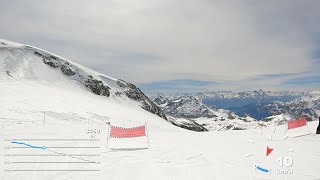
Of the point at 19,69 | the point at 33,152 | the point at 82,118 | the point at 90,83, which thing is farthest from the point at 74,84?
the point at 33,152

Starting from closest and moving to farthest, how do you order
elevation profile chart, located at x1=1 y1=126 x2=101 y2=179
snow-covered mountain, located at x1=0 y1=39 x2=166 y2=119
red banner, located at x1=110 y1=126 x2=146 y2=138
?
1. elevation profile chart, located at x1=1 y1=126 x2=101 y2=179
2. red banner, located at x1=110 y1=126 x2=146 y2=138
3. snow-covered mountain, located at x1=0 y1=39 x2=166 y2=119

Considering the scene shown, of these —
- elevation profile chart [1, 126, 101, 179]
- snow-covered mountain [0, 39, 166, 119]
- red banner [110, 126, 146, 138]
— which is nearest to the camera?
elevation profile chart [1, 126, 101, 179]

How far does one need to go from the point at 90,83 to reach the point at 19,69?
85.3ft

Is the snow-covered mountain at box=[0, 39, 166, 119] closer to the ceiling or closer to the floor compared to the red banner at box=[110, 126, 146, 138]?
closer to the ceiling

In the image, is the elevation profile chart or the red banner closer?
the elevation profile chart

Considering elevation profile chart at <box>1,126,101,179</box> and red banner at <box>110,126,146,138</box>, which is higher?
red banner at <box>110,126,146,138</box>

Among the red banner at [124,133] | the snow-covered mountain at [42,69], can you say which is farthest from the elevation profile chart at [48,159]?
the snow-covered mountain at [42,69]

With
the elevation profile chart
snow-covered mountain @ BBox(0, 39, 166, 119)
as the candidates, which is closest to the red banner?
the elevation profile chart

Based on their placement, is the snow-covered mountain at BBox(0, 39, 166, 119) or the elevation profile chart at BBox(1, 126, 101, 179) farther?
the snow-covered mountain at BBox(0, 39, 166, 119)

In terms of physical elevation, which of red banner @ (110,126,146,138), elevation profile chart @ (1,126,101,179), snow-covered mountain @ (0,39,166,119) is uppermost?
snow-covered mountain @ (0,39,166,119)

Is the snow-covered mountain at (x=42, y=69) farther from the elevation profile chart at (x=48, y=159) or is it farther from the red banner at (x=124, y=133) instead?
the red banner at (x=124, y=133)

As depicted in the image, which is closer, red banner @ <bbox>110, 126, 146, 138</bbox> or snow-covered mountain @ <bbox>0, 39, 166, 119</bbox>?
red banner @ <bbox>110, 126, 146, 138</bbox>

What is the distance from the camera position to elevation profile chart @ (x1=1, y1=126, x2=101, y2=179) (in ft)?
32.6

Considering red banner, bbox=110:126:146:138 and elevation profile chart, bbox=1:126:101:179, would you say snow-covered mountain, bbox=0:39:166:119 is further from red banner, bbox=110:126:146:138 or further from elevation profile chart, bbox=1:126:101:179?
red banner, bbox=110:126:146:138
